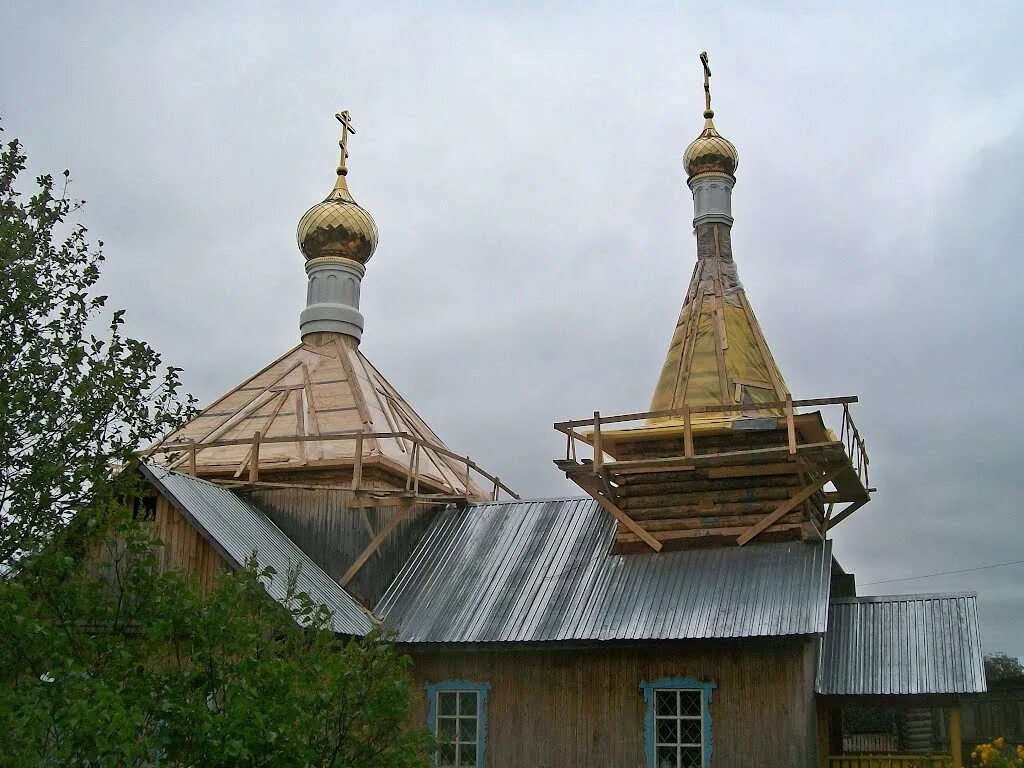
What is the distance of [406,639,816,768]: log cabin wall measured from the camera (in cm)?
1191

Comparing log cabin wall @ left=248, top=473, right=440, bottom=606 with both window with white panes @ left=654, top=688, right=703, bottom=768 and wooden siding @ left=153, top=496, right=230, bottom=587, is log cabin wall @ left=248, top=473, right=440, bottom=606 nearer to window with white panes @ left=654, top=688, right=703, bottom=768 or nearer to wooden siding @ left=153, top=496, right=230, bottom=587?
wooden siding @ left=153, top=496, right=230, bottom=587

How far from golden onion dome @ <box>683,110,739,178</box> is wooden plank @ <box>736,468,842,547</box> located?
18.8ft

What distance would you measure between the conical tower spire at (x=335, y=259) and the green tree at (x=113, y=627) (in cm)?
1160

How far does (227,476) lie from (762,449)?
7.57 meters

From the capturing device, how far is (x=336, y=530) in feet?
48.8

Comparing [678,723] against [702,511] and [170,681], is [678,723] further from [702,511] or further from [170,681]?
[170,681]

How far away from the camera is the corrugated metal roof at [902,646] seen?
39.7ft

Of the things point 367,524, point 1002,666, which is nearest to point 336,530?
point 367,524

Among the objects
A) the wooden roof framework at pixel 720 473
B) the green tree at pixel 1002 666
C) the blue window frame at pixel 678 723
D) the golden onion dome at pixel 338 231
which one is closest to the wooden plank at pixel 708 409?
the wooden roof framework at pixel 720 473

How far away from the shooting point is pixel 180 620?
6.09m

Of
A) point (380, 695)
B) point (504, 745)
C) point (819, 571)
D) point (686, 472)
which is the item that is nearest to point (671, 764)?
point (504, 745)

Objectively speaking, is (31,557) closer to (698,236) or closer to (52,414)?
(52,414)

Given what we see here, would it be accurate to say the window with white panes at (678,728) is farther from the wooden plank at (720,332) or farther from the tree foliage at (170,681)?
the tree foliage at (170,681)

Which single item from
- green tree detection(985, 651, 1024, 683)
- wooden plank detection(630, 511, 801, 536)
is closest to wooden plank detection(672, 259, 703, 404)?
wooden plank detection(630, 511, 801, 536)
